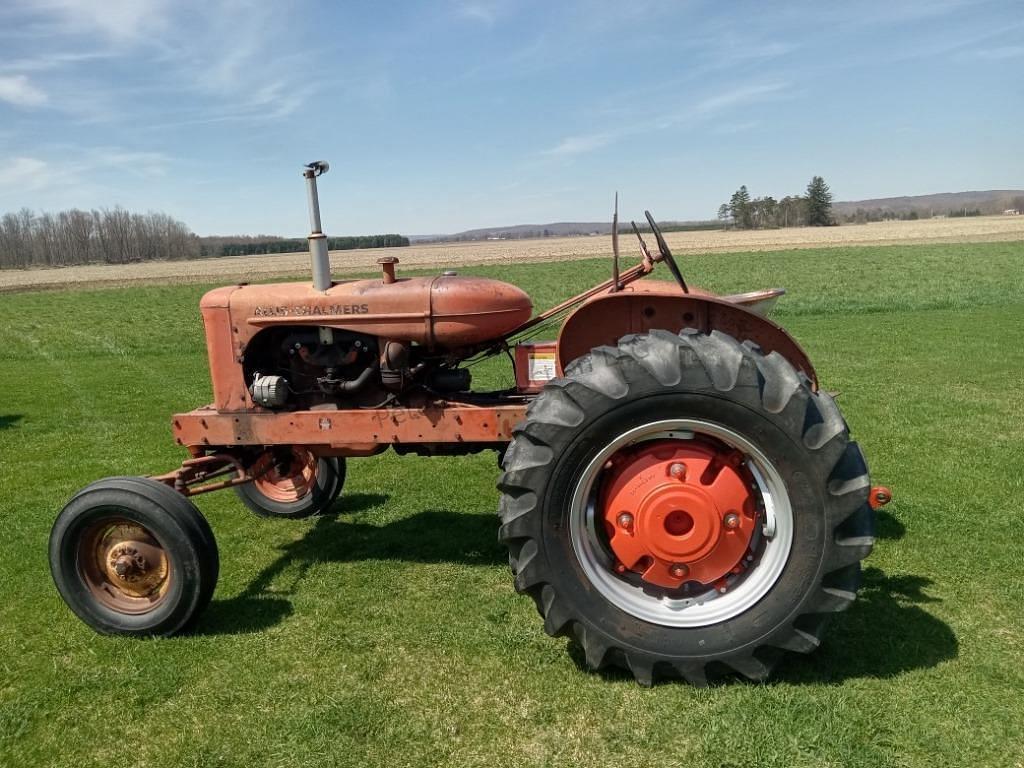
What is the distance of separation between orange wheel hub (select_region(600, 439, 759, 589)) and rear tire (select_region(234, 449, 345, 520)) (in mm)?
2617

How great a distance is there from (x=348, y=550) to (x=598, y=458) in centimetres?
224

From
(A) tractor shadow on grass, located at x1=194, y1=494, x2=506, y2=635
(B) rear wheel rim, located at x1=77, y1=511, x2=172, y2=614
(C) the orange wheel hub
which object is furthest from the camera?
(A) tractor shadow on grass, located at x1=194, y1=494, x2=506, y2=635

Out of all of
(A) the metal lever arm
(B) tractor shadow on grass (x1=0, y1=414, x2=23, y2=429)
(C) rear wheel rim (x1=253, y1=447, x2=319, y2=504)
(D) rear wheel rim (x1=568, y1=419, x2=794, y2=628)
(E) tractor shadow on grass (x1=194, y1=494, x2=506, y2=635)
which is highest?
(A) the metal lever arm

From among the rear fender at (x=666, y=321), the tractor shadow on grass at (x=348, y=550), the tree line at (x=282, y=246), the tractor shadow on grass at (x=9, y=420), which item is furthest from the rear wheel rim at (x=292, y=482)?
the tree line at (x=282, y=246)

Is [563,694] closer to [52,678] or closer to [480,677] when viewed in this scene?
[480,677]

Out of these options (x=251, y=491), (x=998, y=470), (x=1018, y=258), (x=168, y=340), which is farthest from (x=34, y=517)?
(x=1018, y=258)

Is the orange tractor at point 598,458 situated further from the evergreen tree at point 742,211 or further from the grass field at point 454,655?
the evergreen tree at point 742,211

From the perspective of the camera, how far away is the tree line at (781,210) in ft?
252

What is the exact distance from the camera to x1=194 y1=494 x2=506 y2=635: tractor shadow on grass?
3.65 m

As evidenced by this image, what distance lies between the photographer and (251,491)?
5066 millimetres

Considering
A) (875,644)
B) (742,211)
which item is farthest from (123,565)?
(742,211)

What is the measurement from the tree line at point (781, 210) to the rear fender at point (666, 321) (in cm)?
7840

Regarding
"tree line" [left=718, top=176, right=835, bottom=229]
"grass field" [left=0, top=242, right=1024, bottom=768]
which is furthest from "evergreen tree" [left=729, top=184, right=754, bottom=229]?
"grass field" [left=0, top=242, right=1024, bottom=768]

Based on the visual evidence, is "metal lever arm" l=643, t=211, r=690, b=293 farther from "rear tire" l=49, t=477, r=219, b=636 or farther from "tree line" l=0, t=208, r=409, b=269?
"tree line" l=0, t=208, r=409, b=269
